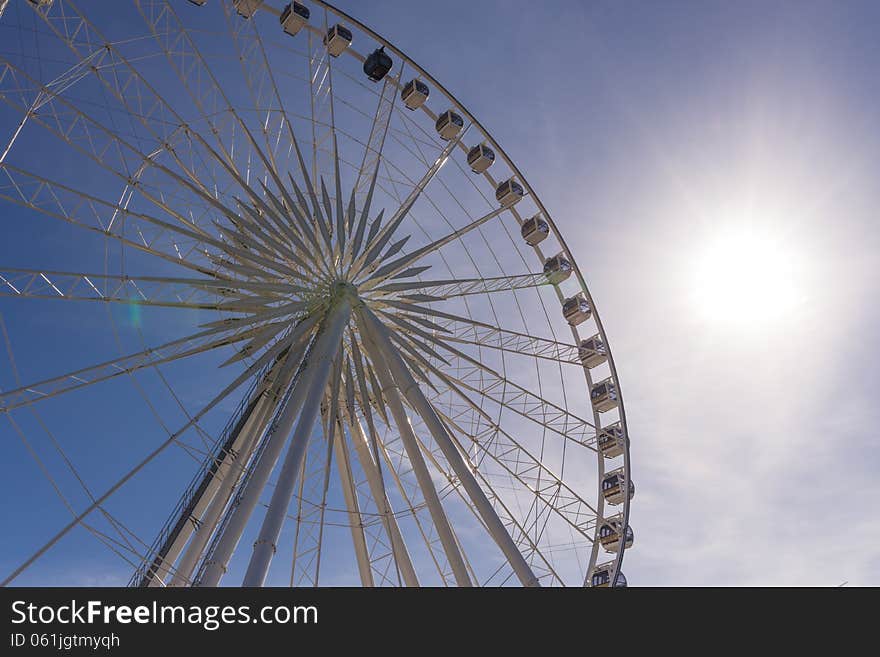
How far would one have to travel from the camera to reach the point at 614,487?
72.1 ft

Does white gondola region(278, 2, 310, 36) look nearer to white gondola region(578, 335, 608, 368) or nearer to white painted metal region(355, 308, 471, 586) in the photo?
white painted metal region(355, 308, 471, 586)

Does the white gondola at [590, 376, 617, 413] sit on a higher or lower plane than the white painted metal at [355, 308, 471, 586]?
higher

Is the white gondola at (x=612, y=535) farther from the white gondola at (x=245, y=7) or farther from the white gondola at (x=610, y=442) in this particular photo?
the white gondola at (x=245, y=7)

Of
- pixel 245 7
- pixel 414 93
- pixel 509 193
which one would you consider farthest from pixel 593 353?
pixel 245 7

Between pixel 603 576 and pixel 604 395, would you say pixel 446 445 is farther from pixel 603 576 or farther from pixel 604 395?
pixel 604 395

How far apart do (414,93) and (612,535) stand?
1508cm

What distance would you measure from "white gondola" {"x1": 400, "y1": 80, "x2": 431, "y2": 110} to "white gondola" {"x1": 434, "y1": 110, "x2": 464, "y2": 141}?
2.74 ft

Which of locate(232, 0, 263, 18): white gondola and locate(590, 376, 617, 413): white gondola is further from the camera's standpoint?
locate(590, 376, 617, 413): white gondola

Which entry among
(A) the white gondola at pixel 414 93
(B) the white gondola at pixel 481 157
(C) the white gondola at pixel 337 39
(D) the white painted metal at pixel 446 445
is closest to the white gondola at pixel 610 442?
(B) the white gondola at pixel 481 157

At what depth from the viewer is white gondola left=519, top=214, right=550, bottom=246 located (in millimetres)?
22922

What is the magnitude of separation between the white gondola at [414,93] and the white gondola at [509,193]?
3.75 m

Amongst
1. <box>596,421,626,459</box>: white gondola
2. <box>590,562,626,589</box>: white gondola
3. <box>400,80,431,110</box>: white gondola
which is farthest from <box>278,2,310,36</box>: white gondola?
<box>590,562,626,589</box>: white gondola
